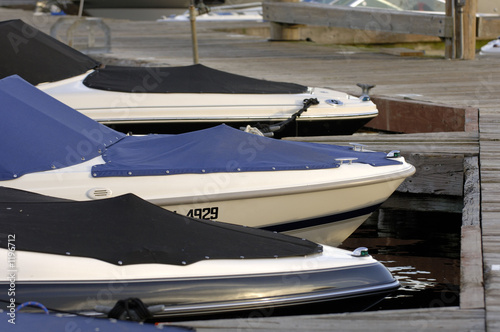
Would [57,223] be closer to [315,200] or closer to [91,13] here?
[315,200]

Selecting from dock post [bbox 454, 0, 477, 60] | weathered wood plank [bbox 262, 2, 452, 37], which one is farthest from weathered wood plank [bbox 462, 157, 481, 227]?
weathered wood plank [bbox 262, 2, 452, 37]

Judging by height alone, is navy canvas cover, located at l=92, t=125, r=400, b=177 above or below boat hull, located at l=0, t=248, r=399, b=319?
above

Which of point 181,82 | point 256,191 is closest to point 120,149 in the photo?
point 256,191

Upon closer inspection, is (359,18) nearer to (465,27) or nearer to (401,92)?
(465,27)

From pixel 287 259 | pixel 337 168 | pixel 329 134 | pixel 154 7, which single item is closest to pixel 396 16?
pixel 329 134

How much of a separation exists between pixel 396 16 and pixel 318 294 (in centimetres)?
807

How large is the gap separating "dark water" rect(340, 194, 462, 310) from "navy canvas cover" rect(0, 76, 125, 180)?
2093mm

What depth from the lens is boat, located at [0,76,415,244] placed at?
15.9 feet

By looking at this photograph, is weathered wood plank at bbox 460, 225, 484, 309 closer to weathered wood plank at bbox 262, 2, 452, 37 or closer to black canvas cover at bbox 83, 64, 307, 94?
black canvas cover at bbox 83, 64, 307, 94

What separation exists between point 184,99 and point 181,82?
0.67 feet

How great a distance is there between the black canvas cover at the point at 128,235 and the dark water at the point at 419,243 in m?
1.55

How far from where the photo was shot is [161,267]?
368 cm

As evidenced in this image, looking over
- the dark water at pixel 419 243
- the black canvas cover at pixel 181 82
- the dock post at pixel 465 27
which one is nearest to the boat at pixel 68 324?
the dark water at pixel 419 243

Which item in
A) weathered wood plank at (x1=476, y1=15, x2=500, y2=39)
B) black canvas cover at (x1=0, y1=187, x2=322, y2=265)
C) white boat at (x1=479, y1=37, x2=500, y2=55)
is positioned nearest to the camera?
black canvas cover at (x1=0, y1=187, x2=322, y2=265)
